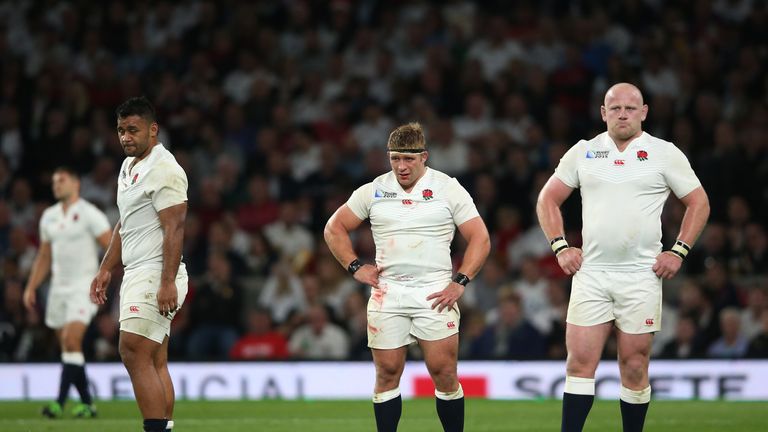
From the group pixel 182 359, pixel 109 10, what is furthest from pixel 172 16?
pixel 182 359

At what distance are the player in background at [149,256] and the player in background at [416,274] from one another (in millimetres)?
1320

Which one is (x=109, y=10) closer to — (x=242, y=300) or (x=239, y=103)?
(x=239, y=103)

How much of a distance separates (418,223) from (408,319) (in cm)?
65

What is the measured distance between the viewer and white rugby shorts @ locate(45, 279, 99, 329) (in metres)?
12.7

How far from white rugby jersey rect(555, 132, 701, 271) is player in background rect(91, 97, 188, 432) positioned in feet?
8.91

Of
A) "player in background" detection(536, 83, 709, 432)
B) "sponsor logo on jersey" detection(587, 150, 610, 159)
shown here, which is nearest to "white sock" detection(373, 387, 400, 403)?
"player in background" detection(536, 83, 709, 432)

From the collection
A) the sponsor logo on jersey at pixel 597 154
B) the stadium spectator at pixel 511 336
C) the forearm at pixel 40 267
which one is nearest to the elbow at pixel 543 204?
the sponsor logo on jersey at pixel 597 154

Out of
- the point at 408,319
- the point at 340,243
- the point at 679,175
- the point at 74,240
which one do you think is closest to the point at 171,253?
the point at 340,243

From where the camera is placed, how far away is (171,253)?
8352mm

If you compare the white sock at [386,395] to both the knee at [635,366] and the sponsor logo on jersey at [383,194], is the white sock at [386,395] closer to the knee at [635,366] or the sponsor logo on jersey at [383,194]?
the sponsor logo on jersey at [383,194]

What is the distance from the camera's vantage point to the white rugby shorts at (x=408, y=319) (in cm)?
862

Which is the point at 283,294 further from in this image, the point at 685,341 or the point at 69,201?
the point at 685,341

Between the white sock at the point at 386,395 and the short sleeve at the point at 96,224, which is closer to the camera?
the white sock at the point at 386,395

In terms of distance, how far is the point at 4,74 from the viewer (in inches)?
810
